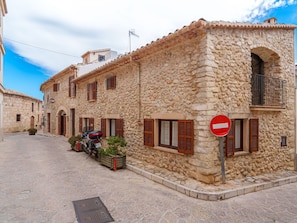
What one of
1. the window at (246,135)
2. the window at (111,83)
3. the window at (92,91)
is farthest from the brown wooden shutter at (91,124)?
the window at (246,135)

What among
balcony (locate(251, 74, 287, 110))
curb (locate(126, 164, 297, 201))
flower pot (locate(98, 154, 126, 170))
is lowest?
curb (locate(126, 164, 297, 201))

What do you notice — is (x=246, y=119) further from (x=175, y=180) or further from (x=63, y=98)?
(x=63, y=98)

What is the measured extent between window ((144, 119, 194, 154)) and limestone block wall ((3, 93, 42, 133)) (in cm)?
2194

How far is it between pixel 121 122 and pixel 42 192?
15.5 feet

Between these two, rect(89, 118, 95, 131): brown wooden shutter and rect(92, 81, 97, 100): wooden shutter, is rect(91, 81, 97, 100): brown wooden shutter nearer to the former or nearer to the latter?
rect(92, 81, 97, 100): wooden shutter

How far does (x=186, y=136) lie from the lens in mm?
6066

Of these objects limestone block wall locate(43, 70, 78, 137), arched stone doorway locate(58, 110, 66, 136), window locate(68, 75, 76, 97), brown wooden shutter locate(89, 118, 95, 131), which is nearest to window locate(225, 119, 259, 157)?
brown wooden shutter locate(89, 118, 95, 131)

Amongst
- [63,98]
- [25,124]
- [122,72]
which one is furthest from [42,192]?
[25,124]

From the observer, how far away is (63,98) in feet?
57.3

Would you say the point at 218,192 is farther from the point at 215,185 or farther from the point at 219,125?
the point at 219,125

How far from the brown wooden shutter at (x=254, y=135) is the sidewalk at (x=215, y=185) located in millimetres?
940

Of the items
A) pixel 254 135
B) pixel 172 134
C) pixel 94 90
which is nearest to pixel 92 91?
pixel 94 90

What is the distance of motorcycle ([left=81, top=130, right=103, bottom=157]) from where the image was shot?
9076mm

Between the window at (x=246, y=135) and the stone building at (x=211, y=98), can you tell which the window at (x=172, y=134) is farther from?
the window at (x=246, y=135)
